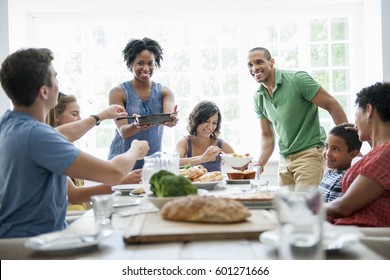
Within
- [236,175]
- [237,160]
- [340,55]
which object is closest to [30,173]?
[236,175]

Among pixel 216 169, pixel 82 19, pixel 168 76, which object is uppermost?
pixel 82 19

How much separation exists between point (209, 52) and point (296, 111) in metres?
1.68

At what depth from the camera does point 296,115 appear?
3232mm

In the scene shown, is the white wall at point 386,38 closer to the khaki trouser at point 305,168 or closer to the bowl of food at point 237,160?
the khaki trouser at point 305,168

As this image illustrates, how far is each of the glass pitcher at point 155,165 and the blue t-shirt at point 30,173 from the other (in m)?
0.40

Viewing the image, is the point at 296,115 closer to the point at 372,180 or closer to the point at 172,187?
the point at 372,180

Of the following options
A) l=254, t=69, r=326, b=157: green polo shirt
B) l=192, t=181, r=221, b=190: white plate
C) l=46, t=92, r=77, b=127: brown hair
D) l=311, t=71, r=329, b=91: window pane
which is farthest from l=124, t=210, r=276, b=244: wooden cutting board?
l=311, t=71, r=329, b=91: window pane

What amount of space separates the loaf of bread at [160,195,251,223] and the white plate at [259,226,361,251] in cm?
12

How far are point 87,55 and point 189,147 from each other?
187 centimetres

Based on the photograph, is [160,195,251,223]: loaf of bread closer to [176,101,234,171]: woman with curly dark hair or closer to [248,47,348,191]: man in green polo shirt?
[248,47,348,191]: man in green polo shirt
